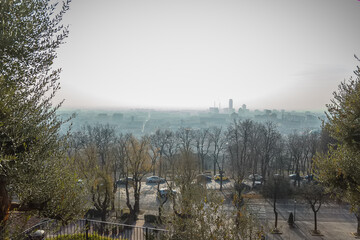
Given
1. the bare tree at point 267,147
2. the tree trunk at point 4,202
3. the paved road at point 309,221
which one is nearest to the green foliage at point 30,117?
the tree trunk at point 4,202

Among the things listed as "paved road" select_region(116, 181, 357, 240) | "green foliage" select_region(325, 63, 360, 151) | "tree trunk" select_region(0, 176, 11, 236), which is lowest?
"paved road" select_region(116, 181, 357, 240)

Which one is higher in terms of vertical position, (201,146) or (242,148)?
(242,148)

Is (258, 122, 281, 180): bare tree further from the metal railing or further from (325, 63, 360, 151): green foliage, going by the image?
(325, 63, 360, 151): green foliage

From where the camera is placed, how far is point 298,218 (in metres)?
19.1

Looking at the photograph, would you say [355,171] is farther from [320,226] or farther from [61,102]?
[320,226]

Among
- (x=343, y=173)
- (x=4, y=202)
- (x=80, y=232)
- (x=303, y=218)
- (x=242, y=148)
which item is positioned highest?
(x=343, y=173)

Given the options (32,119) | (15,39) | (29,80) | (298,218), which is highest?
(15,39)

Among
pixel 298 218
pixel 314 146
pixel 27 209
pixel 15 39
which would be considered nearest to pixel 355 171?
pixel 27 209

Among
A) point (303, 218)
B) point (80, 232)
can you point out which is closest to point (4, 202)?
point (80, 232)

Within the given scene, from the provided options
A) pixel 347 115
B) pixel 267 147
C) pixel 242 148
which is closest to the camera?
pixel 347 115

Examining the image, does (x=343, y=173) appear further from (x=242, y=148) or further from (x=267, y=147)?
(x=242, y=148)

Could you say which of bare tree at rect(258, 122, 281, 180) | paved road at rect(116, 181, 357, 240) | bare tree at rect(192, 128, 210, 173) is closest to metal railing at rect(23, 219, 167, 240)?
paved road at rect(116, 181, 357, 240)

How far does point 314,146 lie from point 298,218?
15.1 metres

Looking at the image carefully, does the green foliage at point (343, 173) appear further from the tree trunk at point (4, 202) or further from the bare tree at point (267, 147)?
the bare tree at point (267, 147)
